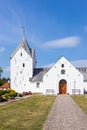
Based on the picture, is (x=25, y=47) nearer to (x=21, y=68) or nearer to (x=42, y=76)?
(x=21, y=68)

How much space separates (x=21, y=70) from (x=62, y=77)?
9638 millimetres

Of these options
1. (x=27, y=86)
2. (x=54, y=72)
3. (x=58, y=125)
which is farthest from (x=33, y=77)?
(x=58, y=125)

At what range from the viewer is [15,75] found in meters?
53.1

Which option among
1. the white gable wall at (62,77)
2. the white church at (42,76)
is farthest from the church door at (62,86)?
the white gable wall at (62,77)

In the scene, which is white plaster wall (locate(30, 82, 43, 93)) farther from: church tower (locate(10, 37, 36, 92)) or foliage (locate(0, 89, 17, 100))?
foliage (locate(0, 89, 17, 100))

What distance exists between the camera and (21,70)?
53.3m

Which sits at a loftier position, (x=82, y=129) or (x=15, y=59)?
(x=15, y=59)

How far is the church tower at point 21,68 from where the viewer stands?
5275cm

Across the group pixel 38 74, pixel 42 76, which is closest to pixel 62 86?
pixel 42 76

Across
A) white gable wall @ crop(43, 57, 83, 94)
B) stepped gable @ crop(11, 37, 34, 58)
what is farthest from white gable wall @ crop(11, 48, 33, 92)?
white gable wall @ crop(43, 57, 83, 94)

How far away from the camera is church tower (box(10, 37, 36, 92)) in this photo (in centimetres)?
5275

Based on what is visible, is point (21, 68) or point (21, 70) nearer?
point (21, 70)

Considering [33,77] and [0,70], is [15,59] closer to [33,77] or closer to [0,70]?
[33,77]

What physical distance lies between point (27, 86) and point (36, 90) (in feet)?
6.76
